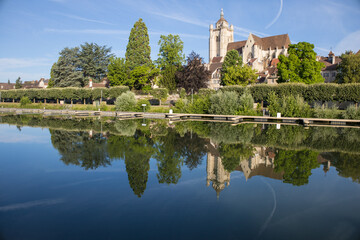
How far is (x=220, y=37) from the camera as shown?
9144 cm

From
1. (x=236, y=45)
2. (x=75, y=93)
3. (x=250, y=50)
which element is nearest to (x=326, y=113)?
(x=75, y=93)

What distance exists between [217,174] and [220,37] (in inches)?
3530

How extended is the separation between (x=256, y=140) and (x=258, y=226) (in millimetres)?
8899

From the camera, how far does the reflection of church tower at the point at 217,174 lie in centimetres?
682

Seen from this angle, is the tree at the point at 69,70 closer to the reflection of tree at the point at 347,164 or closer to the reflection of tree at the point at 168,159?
the reflection of tree at the point at 168,159

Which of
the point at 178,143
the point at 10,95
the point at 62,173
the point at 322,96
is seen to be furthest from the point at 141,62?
the point at 62,173

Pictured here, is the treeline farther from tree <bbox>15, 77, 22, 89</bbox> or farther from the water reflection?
tree <bbox>15, 77, 22, 89</bbox>

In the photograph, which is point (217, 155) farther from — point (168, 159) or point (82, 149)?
point (82, 149)

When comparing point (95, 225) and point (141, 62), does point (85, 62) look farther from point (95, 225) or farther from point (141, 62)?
point (95, 225)

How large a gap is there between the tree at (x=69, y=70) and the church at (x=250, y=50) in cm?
2929

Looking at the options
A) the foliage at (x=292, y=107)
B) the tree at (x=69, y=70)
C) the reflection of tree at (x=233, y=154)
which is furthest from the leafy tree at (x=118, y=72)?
the reflection of tree at (x=233, y=154)

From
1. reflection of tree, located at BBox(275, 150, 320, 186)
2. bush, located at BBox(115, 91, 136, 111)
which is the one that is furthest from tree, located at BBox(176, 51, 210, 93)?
reflection of tree, located at BBox(275, 150, 320, 186)

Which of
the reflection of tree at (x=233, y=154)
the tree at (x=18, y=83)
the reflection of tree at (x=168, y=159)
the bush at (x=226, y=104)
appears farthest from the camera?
the tree at (x=18, y=83)

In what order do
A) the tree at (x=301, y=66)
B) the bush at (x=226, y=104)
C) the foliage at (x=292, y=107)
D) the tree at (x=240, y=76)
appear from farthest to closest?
the tree at (x=240, y=76)
the tree at (x=301, y=66)
the bush at (x=226, y=104)
the foliage at (x=292, y=107)
